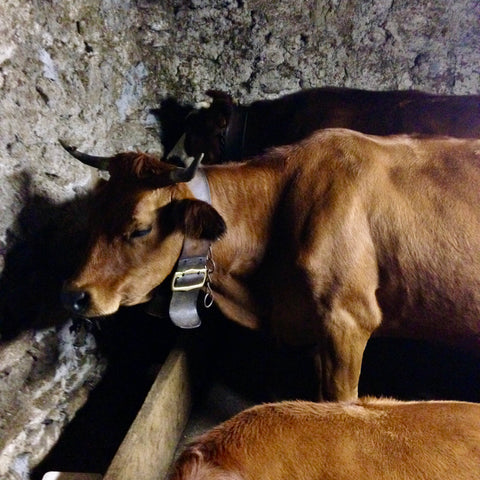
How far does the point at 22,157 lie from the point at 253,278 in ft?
4.29

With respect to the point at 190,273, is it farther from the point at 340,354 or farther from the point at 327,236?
the point at 340,354

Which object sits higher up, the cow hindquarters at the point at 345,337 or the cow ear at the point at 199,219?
the cow ear at the point at 199,219

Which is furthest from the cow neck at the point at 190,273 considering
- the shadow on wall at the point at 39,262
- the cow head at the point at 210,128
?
the cow head at the point at 210,128

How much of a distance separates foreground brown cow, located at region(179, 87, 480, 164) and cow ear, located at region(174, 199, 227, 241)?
5.43ft

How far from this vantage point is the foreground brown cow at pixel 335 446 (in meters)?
1.17

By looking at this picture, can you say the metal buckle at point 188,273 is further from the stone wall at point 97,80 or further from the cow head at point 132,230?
the stone wall at point 97,80

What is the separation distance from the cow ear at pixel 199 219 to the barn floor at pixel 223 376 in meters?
0.97

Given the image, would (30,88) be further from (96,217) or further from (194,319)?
(194,319)

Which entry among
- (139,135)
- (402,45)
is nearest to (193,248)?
(139,135)

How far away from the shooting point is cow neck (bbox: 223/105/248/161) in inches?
149

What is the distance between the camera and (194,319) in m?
2.47

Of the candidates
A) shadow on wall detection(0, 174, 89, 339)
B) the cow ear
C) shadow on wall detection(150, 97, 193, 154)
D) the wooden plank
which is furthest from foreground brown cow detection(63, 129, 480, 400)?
shadow on wall detection(150, 97, 193, 154)

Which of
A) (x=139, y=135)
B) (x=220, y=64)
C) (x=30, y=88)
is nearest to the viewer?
(x=30, y=88)

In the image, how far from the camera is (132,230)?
2.24m
